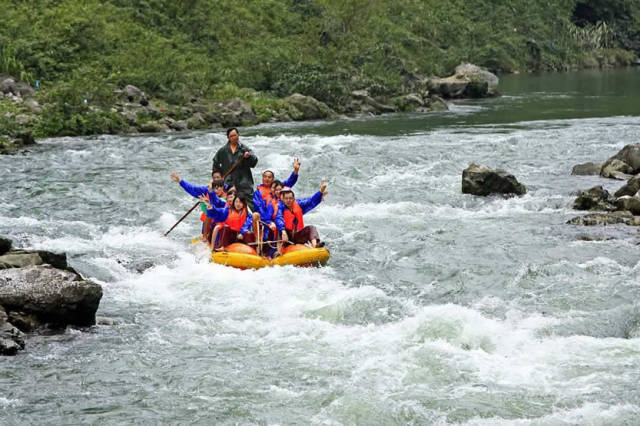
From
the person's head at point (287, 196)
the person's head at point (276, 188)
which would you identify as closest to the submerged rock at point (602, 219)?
the person's head at point (287, 196)

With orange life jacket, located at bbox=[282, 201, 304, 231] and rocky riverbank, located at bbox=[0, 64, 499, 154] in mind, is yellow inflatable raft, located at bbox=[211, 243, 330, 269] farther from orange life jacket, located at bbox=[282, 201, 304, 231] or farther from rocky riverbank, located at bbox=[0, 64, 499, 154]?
rocky riverbank, located at bbox=[0, 64, 499, 154]

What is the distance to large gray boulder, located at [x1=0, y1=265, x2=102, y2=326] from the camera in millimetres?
8023

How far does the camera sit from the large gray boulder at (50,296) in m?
8.02

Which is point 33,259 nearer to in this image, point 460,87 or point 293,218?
point 293,218

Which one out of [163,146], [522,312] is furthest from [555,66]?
[522,312]

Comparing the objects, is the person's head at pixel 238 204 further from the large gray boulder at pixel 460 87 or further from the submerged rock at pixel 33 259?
the large gray boulder at pixel 460 87

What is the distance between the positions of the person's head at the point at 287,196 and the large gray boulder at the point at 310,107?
1646 cm

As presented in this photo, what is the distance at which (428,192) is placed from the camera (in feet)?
49.6

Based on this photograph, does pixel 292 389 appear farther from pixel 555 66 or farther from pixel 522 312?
pixel 555 66

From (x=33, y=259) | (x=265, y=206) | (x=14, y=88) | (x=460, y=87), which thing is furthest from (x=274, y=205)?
(x=460, y=87)

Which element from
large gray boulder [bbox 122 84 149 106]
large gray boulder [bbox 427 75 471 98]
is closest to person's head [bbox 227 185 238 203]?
large gray boulder [bbox 122 84 149 106]

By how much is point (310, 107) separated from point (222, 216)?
1706 centimetres

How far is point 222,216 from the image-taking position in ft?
36.2

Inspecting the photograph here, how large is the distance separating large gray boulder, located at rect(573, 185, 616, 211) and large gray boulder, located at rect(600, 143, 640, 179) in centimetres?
245
